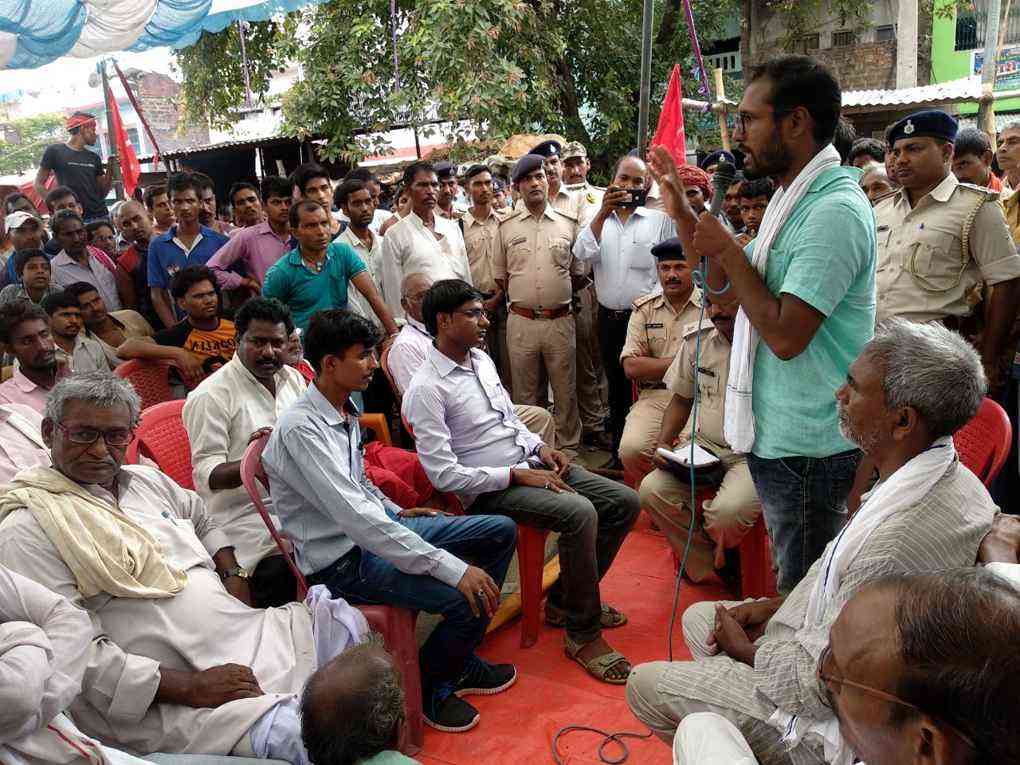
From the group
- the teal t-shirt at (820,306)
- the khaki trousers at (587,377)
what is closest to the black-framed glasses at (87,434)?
the teal t-shirt at (820,306)

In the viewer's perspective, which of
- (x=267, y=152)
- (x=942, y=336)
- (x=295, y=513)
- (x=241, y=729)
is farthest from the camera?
(x=267, y=152)

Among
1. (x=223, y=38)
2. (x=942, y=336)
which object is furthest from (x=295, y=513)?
(x=223, y=38)

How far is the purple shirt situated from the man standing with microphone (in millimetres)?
3597

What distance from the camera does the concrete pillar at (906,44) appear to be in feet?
44.1

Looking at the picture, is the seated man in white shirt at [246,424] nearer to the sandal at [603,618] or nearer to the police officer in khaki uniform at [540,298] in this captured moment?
the sandal at [603,618]

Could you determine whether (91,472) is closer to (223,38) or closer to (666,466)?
(666,466)

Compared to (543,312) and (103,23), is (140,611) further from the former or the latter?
(103,23)

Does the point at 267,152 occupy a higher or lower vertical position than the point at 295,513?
higher

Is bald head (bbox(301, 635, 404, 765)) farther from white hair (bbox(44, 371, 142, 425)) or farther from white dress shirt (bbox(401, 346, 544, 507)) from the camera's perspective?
white dress shirt (bbox(401, 346, 544, 507))

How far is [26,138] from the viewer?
31.2 metres

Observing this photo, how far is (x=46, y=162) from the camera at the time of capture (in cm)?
820

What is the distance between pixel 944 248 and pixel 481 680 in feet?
8.95

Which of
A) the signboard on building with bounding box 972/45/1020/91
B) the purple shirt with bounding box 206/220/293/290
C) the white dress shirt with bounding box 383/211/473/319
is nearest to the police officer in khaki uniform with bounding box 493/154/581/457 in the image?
the white dress shirt with bounding box 383/211/473/319

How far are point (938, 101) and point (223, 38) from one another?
10.2m
